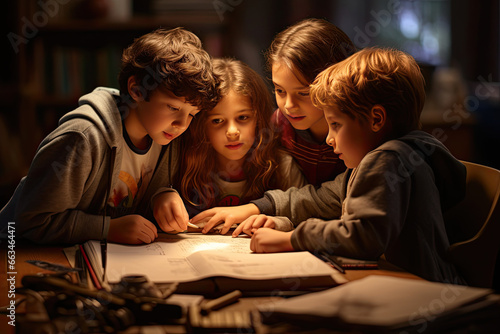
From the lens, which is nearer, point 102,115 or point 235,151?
point 102,115

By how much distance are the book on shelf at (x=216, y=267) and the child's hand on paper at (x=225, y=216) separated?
0.48 ft

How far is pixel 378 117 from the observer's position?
1073 millimetres

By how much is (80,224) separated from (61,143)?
0.19 meters

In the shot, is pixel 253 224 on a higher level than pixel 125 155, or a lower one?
lower

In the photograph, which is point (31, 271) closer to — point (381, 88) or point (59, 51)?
point (381, 88)

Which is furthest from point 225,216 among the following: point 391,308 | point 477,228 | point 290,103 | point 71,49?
point 71,49

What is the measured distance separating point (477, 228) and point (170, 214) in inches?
27.0

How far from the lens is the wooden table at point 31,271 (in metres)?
0.80

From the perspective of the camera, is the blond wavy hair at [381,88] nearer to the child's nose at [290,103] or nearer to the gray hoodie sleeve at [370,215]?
the gray hoodie sleeve at [370,215]

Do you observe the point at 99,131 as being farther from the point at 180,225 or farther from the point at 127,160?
the point at 180,225
